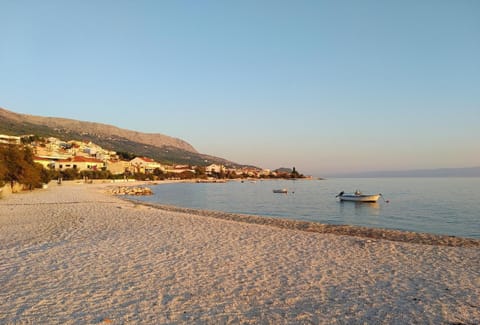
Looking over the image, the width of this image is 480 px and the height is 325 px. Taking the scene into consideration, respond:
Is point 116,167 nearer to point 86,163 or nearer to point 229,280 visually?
point 86,163

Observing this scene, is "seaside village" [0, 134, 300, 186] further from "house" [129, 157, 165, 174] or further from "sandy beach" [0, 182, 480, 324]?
"sandy beach" [0, 182, 480, 324]

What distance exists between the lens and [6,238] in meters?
13.0

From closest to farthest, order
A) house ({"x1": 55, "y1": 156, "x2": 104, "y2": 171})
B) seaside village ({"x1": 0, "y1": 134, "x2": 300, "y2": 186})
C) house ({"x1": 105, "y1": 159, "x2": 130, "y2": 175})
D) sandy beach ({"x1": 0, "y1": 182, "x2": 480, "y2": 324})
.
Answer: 1. sandy beach ({"x1": 0, "y1": 182, "x2": 480, "y2": 324})
2. seaside village ({"x1": 0, "y1": 134, "x2": 300, "y2": 186})
3. house ({"x1": 55, "y1": 156, "x2": 104, "y2": 171})
4. house ({"x1": 105, "y1": 159, "x2": 130, "y2": 175})

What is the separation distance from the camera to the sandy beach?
590 centimetres

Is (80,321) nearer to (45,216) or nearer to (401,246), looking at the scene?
(401,246)

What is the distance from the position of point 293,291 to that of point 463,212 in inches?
1215

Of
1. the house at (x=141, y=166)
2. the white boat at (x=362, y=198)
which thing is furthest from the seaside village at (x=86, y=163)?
the white boat at (x=362, y=198)

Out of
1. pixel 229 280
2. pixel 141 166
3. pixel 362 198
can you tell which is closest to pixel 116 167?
pixel 141 166

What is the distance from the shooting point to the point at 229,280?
314 inches

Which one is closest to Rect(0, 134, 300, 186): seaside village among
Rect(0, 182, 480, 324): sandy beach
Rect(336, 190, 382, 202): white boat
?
Rect(336, 190, 382, 202): white boat

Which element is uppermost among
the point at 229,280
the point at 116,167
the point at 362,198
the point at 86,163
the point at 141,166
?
the point at 86,163

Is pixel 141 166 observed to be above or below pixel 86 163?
below

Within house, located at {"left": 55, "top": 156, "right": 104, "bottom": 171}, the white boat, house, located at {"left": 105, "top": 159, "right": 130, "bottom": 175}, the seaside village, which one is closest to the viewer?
the white boat

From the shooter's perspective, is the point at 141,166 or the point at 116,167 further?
the point at 141,166
